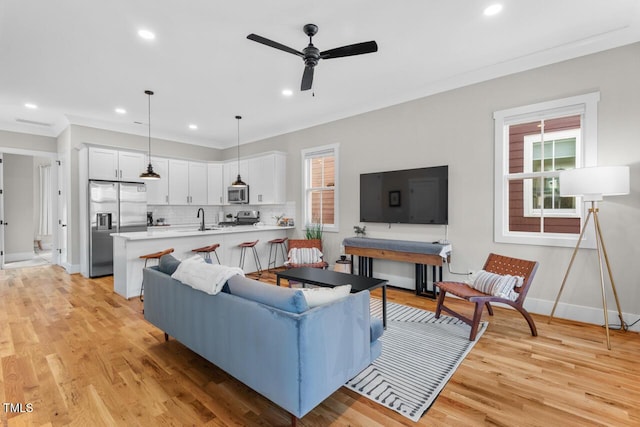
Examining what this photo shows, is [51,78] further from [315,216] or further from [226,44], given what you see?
[315,216]

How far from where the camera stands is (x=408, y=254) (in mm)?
4340

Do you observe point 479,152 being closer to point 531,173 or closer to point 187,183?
point 531,173

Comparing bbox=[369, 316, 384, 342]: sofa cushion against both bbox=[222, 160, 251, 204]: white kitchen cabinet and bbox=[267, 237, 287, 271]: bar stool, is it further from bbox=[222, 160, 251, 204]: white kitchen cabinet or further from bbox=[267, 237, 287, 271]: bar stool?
bbox=[222, 160, 251, 204]: white kitchen cabinet

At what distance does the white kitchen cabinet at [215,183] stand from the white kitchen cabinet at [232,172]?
0.08 metres

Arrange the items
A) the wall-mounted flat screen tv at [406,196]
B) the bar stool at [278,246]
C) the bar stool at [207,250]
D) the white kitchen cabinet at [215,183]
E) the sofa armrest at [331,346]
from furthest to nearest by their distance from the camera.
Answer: the white kitchen cabinet at [215,183] < the bar stool at [278,246] < the bar stool at [207,250] < the wall-mounted flat screen tv at [406,196] < the sofa armrest at [331,346]

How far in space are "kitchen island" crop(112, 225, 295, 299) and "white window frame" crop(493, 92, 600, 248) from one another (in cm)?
400

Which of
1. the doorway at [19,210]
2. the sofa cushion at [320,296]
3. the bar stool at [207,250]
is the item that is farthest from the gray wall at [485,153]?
the doorway at [19,210]

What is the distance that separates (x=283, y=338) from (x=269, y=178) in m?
5.15

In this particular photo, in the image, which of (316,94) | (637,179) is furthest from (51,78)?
(637,179)

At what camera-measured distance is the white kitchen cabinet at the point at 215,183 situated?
773 centimetres

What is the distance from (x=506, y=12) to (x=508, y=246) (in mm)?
2548

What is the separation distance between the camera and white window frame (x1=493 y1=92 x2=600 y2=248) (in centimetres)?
329

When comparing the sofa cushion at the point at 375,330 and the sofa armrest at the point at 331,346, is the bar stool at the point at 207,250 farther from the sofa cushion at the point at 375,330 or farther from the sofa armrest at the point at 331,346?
the sofa armrest at the point at 331,346

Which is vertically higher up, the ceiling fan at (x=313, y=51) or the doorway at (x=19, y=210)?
the ceiling fan at (x=313, y=51)
